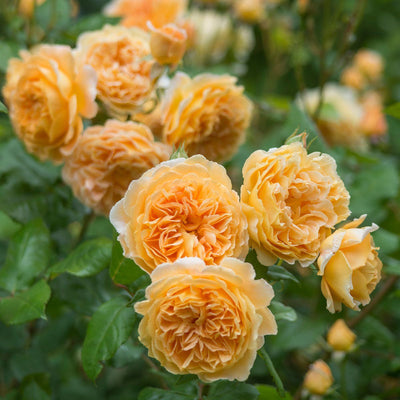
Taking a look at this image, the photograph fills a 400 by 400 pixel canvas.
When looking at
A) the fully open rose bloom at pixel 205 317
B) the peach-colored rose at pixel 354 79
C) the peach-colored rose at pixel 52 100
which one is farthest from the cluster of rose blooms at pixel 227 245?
the peach-colored rose at pixel 354 79

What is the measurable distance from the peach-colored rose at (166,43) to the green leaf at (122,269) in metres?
0.29

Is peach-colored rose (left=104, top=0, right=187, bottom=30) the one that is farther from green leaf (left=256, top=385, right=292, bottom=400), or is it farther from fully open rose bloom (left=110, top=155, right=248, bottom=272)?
green leaf (left=256, top=385, right=292, bottom=400)

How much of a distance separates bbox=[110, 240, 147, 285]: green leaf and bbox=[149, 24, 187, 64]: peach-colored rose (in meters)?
0.29

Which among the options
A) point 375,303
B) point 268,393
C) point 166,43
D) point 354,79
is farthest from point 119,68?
point 354,79

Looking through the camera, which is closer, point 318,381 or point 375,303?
point 318,381

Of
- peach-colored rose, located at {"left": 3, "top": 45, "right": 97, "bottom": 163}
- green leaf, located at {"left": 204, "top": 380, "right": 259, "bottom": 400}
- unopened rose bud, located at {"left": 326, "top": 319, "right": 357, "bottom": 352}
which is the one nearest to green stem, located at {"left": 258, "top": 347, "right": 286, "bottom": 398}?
green leaf, located at {"left": 204, "top": 380, "right": 259, "bottom": 400}

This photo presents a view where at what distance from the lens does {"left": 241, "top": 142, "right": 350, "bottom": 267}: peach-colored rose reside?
1.82 ft

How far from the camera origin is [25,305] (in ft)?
2.28

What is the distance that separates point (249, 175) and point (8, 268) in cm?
41

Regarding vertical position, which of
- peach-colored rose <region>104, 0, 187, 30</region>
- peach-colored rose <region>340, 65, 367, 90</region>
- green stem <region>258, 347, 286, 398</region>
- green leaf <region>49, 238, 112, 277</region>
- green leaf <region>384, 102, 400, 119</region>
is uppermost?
green leaf <region>384, 102, 400, 119</region>

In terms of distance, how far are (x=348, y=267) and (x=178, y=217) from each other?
0.19m

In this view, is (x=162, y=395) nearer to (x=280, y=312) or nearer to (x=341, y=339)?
(x=280, y=312)

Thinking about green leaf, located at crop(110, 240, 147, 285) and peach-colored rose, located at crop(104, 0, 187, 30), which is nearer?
green leaf, located at crop(110, 240, 147, 285)

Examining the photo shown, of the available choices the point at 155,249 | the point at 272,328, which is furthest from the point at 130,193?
the point at 272,328
